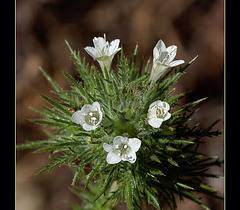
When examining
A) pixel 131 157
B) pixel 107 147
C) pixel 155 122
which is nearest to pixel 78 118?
pixel 107 147

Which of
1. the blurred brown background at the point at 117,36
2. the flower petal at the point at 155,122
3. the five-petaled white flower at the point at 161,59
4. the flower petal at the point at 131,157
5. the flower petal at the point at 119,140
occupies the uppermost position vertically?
the blurred brown background at the point at 117,36

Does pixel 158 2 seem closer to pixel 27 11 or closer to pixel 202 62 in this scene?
pixel 202 62

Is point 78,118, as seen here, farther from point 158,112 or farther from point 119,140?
point 158,112

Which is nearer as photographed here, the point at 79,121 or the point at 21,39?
the point at 79,121

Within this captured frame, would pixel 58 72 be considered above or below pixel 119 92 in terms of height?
above

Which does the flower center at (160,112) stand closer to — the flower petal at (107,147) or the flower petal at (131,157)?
the flower petal at (131,157)

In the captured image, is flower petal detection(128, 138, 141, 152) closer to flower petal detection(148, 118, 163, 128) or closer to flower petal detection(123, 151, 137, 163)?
flower petal detection(123, 151, 137, 163)

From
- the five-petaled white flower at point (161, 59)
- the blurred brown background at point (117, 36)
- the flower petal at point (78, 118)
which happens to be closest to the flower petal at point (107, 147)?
the flower petal at point (78, 118)

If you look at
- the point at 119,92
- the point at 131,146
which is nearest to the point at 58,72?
the point at 119,92
